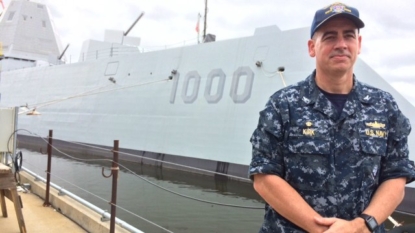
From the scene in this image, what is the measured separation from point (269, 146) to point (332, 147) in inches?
8.3

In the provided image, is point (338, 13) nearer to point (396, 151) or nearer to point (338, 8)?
point (338, 8)

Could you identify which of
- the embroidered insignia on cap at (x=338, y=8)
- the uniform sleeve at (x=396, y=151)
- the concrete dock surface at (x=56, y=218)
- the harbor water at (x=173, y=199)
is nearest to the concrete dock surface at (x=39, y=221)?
the concrete dock surface at (x=56, y=218)

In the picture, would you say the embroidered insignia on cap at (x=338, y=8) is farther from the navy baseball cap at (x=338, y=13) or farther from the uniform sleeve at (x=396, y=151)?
the uniform sleeve at (x=396, y=151)

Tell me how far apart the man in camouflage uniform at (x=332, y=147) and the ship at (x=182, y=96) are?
3.84m

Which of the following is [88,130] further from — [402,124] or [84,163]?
[402,124]

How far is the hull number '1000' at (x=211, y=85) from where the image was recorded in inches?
352

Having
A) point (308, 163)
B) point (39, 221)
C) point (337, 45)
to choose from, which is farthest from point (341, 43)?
point (39, 221)

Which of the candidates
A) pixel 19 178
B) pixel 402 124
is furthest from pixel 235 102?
pixel 402 124

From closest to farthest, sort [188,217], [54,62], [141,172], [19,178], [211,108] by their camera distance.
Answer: [19,178]
[188,217]
[211,108]
[141,172]
[54,62]

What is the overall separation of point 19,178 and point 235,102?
5.29 metres

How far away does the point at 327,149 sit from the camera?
1237mm

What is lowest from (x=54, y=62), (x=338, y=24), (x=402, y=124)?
(x=402, y=124)

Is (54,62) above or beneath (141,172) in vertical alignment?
above

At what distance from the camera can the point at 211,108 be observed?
31.2ft
